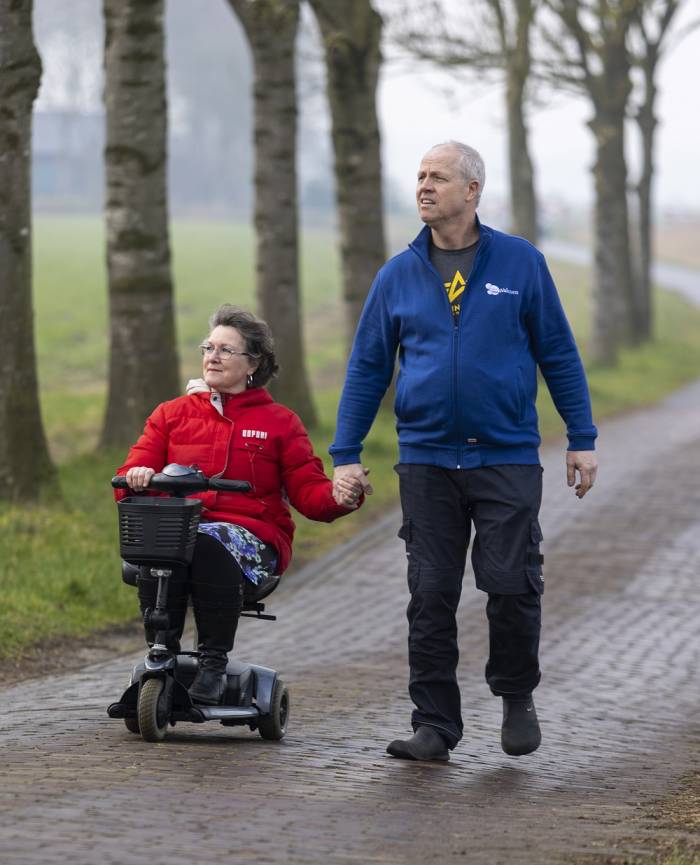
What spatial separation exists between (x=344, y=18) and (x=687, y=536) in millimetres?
7096

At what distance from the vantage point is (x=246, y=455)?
595 cm

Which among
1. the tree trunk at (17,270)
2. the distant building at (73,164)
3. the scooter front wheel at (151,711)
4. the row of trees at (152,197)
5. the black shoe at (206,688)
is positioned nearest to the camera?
the scooter front wheel at (151,711)

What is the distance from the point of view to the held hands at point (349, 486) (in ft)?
19.3

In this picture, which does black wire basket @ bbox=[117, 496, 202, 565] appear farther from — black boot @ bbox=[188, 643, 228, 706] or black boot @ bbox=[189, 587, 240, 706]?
black boot @ bbox=[188, 643, 228, 706]

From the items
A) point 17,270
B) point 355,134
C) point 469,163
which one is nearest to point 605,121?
point 355,134

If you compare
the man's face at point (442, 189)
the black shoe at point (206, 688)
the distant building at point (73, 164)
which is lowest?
the black shoe at point (206, 688)

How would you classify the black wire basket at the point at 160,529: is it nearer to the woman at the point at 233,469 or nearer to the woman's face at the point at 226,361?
the woman at the point at 233,469

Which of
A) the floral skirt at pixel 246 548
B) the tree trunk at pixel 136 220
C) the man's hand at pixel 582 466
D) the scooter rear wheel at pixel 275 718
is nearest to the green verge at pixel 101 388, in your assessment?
the tree trunk at pixel 136 220

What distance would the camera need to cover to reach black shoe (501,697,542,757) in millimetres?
6145

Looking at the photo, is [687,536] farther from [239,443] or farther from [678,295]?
[678,295]

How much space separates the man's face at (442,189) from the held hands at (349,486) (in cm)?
91

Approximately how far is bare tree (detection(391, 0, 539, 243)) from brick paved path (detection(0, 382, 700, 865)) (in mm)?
12726

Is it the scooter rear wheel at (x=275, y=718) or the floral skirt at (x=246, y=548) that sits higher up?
the floral skirt at (x=246, y=548)

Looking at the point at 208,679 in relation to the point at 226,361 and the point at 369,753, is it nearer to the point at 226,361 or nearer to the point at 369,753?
the point at 369,753
